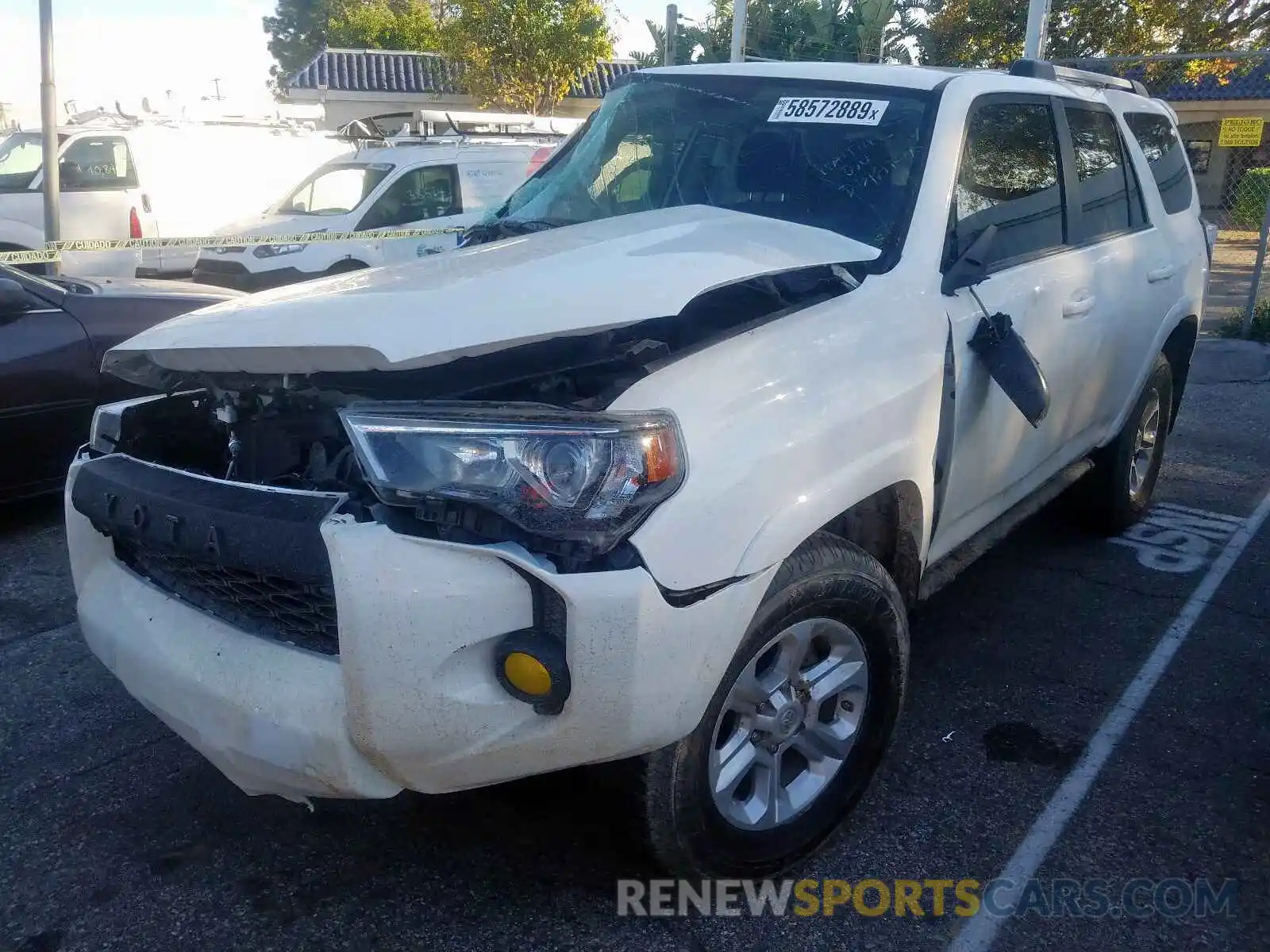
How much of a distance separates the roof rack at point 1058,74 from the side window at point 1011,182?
0.42 meters

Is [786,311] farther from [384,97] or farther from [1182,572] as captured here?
[384,97]

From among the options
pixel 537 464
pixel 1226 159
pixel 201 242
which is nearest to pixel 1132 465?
pixel 537 464

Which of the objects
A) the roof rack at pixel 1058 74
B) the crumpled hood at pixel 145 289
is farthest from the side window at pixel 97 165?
the roof rack at pixel 1058 74

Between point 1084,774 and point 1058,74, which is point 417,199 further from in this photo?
point 1084,774

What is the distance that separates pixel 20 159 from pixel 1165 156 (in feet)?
41.6

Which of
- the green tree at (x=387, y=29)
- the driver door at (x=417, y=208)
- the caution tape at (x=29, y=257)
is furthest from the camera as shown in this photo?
the green tree at (x=387, y=29)

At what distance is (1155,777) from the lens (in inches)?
124

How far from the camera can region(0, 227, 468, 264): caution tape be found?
719 cm

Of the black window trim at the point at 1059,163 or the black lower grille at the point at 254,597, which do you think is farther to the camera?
the black window trim at the point at 1059,163

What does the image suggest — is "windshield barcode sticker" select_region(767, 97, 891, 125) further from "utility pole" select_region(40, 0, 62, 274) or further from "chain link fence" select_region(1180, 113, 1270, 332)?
"chain link fence" select_region(1180, 113, 1270, 332)

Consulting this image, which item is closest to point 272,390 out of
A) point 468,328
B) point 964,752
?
point 468,328

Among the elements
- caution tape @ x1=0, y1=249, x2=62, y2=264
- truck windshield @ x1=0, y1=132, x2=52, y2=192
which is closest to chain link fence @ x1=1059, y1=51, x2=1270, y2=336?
caution tape @ x1=0, y1=249, x2=62, y2=264

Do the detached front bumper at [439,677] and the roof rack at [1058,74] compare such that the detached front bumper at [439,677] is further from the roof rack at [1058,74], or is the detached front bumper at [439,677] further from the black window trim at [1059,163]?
the roof rack at [1058,74]

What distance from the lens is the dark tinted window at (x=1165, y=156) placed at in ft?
A: 15.7
